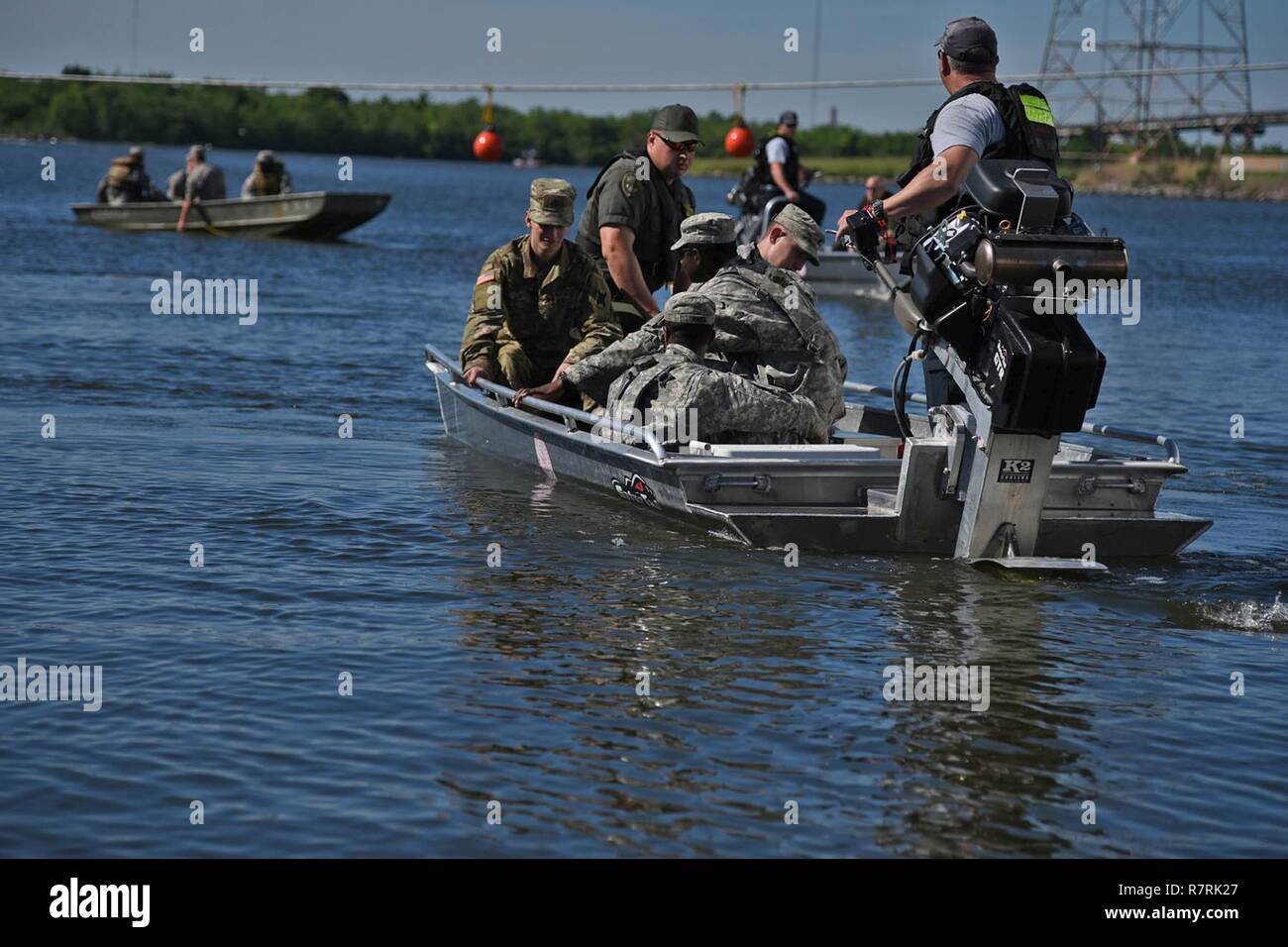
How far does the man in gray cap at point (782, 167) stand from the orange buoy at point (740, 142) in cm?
108

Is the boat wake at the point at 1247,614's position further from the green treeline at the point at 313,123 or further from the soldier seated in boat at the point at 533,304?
the green treeline at the point at 313,123

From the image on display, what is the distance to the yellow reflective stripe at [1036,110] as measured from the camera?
24.9 ft

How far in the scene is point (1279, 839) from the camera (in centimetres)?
518

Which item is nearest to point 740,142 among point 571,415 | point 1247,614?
point 571,415

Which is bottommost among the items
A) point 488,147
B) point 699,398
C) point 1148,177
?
point 699,398

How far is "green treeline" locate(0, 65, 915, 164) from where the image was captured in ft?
434

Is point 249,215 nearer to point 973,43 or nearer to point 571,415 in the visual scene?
point 571,415

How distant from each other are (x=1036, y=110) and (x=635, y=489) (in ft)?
8.91

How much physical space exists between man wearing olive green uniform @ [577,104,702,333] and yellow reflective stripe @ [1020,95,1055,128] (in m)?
2.85

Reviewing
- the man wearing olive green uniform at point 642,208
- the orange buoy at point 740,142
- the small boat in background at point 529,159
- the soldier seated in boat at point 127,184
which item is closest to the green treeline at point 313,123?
the small boat in background at point 529,159

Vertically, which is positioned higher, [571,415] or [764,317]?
[764,317]

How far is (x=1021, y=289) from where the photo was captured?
6984 millimetres

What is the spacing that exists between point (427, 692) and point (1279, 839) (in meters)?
2.88
